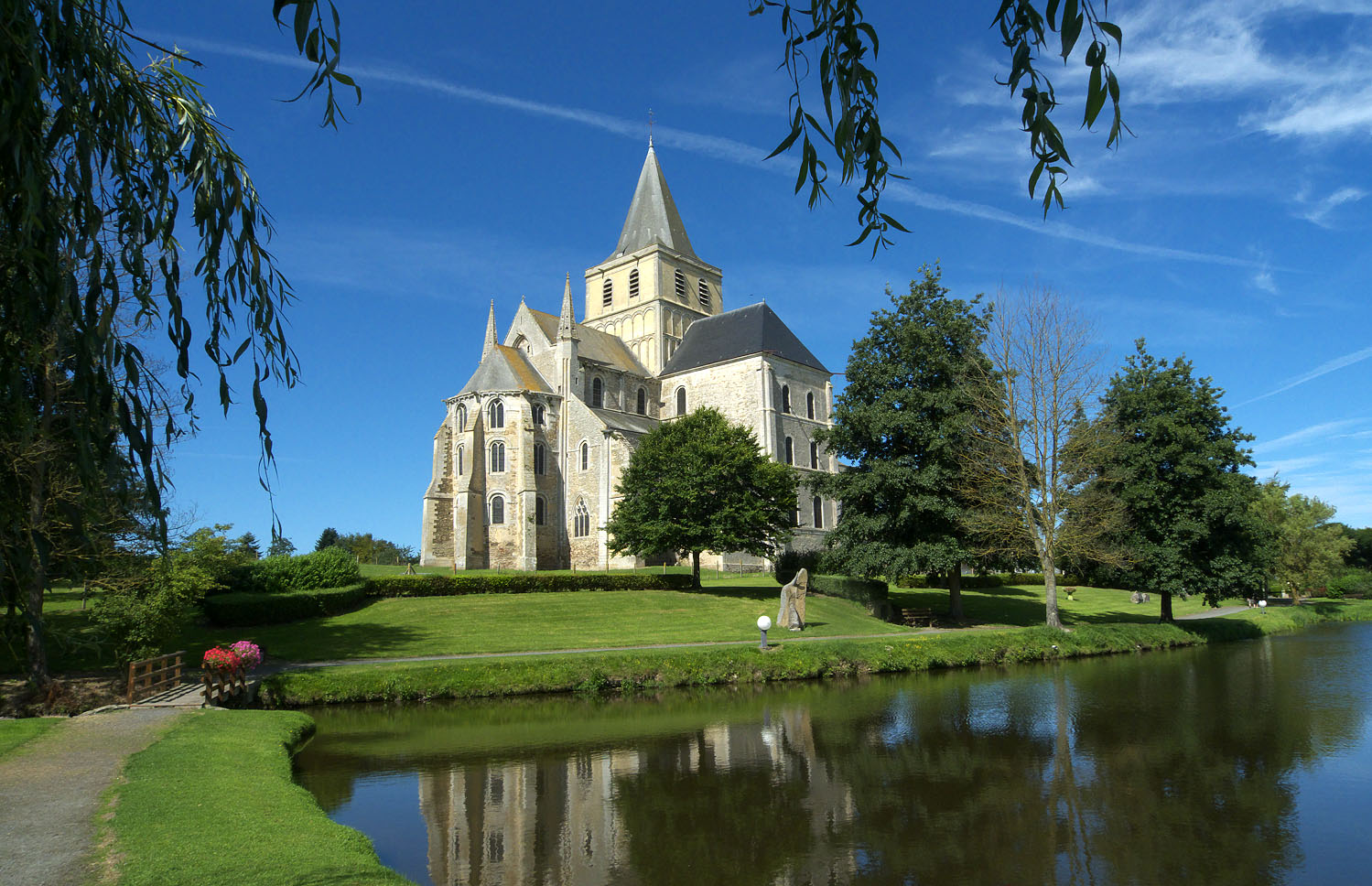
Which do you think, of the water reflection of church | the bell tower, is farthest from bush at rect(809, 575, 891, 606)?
the bell tower

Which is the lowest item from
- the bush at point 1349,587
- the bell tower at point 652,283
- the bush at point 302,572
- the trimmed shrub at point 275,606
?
the bush at point 1349,587

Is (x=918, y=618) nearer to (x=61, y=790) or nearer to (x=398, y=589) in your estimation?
(x=398, y=589)

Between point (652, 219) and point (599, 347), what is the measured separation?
12185 millimetres

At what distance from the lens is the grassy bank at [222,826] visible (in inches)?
247

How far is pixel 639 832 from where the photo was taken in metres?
8.87

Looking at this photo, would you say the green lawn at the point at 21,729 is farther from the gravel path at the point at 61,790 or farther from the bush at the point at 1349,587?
the bush at the point at 1349,587

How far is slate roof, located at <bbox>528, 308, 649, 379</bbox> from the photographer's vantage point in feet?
155

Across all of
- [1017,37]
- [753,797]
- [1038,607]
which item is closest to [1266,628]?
[1038,607]

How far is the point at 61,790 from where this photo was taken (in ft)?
27.8

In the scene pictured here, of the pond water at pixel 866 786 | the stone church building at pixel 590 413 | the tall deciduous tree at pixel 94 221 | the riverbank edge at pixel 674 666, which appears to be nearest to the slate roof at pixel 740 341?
the stone church building at pixel 590 413

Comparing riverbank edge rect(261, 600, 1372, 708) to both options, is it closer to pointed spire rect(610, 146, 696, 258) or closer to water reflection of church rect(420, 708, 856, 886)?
water reflection of church rect(420, 708, 856, 886)

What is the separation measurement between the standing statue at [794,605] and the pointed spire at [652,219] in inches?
1296

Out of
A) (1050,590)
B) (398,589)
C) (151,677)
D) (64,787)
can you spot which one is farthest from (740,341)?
(64,787)

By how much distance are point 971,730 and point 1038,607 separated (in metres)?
26.5
